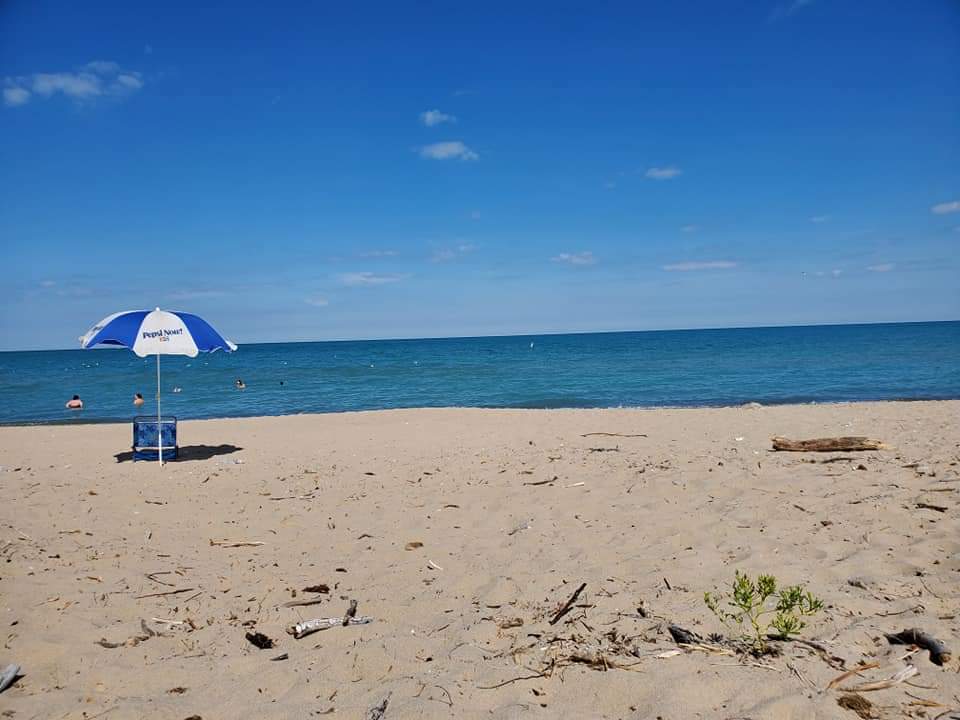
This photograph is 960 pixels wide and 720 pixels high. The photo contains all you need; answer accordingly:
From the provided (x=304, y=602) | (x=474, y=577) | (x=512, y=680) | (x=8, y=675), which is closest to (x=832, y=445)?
(x=474, y=577)

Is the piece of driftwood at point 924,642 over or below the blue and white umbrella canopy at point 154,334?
below

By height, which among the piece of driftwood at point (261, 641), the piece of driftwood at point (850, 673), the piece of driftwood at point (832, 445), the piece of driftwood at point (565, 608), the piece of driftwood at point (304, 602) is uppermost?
the piece of driftwood at point (832, 445)

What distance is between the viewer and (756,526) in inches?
221

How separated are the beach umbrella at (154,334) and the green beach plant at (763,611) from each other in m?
7.75

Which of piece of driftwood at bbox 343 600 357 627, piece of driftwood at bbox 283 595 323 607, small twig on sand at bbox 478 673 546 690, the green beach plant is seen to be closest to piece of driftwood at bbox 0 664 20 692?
piece of driftwood at bbox 283 595 323 607

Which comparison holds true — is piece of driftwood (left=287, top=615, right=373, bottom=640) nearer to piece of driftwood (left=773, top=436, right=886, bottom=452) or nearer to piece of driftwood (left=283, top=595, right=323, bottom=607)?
piece of driftwood (left=283, top=595, right=323, bottom=607)

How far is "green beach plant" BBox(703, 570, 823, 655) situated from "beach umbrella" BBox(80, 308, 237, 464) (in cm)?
775

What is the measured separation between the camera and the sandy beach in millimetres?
3014

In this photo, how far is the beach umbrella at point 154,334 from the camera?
8992mm

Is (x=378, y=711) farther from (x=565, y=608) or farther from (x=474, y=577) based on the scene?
(x=474, y=577)

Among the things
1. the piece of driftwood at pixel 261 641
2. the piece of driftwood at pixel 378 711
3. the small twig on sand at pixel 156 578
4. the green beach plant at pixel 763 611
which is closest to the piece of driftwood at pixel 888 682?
the green beach plant at pixel 763 611

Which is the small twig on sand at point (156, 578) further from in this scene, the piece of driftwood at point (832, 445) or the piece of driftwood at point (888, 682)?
the piece of driftwood at point (832, 445)

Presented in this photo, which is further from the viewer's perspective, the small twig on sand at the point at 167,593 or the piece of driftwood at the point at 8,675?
the small twig on sand at the point at 167,593

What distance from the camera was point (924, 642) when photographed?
323cm
